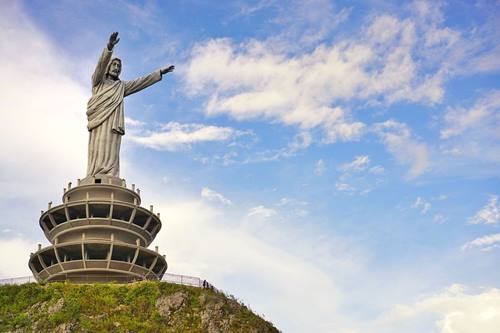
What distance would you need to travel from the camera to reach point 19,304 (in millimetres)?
56438

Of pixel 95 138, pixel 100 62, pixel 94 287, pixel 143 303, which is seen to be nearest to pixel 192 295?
pixel 143 303

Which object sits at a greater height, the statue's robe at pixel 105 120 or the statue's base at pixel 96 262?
the statue's robe at pixel 105 120

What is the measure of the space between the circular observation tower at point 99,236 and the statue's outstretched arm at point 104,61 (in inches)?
451

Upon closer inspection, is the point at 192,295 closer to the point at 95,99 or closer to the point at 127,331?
the point at 127,331

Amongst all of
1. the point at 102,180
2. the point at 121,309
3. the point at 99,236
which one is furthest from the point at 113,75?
the point at 121,309

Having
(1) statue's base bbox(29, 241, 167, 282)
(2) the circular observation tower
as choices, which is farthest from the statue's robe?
(1) statue's base bbox(29, 241, 167, 282)

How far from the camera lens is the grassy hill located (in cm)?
5369

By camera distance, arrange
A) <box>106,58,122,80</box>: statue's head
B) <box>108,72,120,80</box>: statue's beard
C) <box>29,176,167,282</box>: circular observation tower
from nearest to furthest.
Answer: <box>29,176,167,282</box>: circular observation tower
<box>106,58,122,80</box>: statue's head
<box>108,72,120,80</box>: statue's beard

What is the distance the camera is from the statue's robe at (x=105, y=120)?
2854 inches

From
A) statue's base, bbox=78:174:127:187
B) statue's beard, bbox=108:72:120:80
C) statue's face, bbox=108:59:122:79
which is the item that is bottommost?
statue's base, bbox=78:174:127:187

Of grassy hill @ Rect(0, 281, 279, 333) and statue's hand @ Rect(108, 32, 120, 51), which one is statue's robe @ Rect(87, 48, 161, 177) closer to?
statue's hand @ Rect(108, 32, 120, 51)

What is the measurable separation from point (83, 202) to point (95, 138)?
31.3 ft

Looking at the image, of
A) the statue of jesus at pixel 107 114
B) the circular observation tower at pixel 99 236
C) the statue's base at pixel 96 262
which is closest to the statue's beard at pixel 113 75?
the statue of jesus at pixel 107 114

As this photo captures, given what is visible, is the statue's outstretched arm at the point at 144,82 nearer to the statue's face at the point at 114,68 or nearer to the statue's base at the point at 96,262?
the statue's face at the point at 114,68
